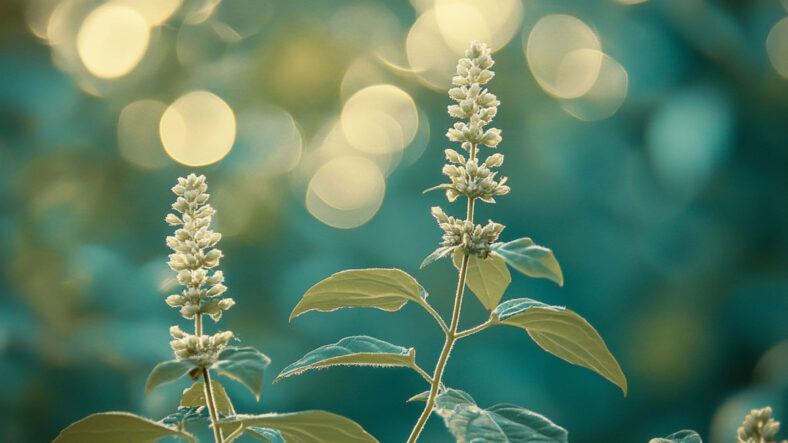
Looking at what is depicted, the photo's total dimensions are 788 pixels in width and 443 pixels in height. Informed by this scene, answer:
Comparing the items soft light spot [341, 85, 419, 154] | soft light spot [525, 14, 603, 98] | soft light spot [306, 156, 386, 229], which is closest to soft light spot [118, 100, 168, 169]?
soft light spot [306, 156, 386, 229]

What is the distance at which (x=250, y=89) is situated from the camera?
2760mm

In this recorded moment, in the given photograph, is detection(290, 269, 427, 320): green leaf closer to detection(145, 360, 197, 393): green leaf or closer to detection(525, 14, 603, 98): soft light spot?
detection(145, 360, 197, 393): green leaf

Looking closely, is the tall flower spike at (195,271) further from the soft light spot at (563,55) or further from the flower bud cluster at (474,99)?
the soft light spot at (563,55)

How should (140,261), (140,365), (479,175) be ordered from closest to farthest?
1. (479,175)
2. (140,365)
3. (140,261)

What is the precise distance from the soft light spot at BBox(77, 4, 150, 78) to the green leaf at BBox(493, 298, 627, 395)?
7.95ft

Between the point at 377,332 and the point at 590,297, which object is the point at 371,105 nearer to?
the point at 377,332

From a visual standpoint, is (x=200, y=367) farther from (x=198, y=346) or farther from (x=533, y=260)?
(x=533, y=260)

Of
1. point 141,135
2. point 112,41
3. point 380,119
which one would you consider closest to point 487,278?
point 380,119

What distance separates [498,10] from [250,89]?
1.04m

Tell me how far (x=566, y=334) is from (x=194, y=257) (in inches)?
13.0

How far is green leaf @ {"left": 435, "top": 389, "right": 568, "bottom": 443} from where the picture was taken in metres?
0.52

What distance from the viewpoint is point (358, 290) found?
2.18 ft

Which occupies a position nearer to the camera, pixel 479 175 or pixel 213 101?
pixel 479 175

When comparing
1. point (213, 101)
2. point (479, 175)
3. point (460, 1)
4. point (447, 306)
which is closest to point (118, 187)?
point (213, 101)
